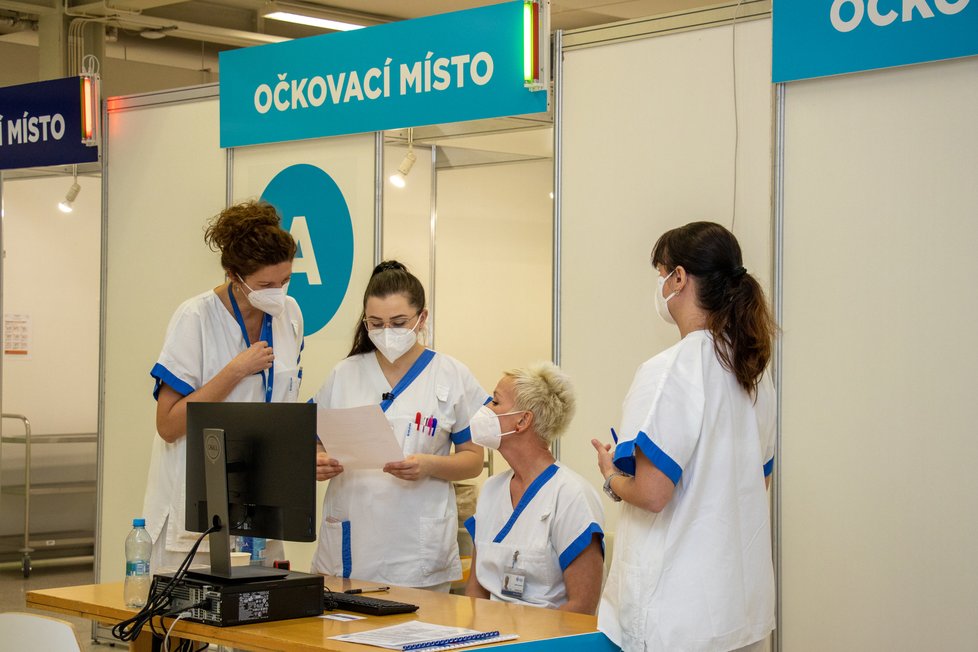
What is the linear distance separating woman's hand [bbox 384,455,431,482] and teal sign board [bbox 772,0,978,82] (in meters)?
1.74

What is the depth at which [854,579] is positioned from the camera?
392 cm

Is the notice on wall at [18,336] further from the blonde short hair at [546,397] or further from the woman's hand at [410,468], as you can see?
the blonde short hair at [546,397]

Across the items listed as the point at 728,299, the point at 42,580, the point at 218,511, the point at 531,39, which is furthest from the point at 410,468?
the point at 42,580

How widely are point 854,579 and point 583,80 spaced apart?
6.87 ft

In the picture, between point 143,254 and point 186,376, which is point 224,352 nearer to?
point 186,376

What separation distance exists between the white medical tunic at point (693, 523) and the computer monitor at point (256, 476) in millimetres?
818

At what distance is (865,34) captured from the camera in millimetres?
3865

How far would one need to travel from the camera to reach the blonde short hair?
143 inches

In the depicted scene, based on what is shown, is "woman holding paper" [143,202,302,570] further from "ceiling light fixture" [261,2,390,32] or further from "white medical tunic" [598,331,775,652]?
"ceiling light fixture" [261,2,390,32]

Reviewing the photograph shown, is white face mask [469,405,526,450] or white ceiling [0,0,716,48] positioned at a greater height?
white ceiling [0,0,716,48]

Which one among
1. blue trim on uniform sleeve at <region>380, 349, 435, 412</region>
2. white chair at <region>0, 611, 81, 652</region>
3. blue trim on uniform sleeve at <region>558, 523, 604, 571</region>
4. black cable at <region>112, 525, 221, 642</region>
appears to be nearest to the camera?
white chair at <region>0, 611, 81, 652</region>

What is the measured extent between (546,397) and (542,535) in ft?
1.41

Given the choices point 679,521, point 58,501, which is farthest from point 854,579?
point 58,501

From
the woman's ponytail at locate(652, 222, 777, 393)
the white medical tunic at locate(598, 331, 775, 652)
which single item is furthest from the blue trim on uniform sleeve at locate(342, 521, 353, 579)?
the woman's ponytail at locate(652, 222, 777, 393)
